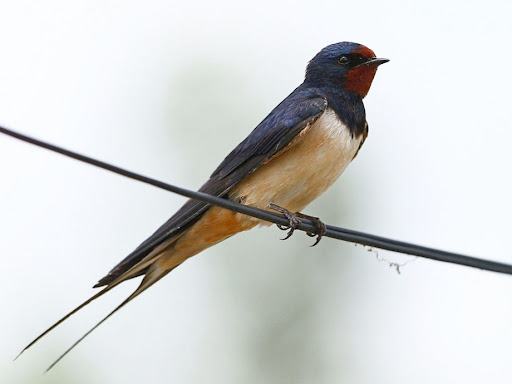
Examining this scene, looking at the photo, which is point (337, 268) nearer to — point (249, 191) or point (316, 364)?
point (316, 364)

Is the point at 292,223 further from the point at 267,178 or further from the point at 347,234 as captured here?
the point at 347,234

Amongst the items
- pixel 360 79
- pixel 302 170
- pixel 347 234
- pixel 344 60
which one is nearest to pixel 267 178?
pixel 302 170

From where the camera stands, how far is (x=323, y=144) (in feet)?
15.6

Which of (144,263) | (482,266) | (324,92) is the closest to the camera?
(482,266)

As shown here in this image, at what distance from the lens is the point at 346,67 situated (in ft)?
17.5

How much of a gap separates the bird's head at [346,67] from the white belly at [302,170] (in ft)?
1.47

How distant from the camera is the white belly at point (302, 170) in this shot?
4.72m

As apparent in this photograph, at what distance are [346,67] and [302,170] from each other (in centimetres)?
85

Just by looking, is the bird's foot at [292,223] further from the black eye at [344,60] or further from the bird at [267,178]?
the black eye at [344,60]

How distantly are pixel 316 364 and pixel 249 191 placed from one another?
13.5 feet

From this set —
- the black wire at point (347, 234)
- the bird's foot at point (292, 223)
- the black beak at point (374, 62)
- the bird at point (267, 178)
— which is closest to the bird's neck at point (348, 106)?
the bird at point (267, 178)

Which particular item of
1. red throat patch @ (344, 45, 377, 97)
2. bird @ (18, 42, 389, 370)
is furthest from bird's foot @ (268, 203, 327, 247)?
red throat patch @ (344, 45, 377, 97)

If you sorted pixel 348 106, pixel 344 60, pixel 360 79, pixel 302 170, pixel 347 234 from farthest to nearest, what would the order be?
pixel 344 60 → pixel 360 79 → pixel 348 106 → pixel 302 170 → pixel 347 234

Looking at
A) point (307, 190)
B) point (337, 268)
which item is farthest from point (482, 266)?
point (337, 268)
